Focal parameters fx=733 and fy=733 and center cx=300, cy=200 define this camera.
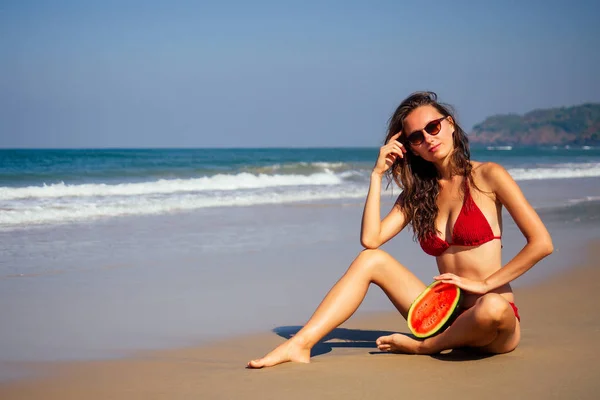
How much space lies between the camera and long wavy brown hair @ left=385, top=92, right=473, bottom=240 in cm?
437

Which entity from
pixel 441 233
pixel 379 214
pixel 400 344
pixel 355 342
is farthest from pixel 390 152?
pixel 355 342

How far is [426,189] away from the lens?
4484 mm

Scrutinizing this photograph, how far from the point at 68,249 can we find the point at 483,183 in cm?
624

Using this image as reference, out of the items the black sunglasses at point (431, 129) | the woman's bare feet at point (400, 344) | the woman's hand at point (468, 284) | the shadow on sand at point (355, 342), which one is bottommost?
the shadow on sand at point (355, 342)

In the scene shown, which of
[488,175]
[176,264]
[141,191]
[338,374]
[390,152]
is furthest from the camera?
[141,191]

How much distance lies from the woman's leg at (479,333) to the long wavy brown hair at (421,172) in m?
0.63

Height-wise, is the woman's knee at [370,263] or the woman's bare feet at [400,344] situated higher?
the woman's knee at [370,263]

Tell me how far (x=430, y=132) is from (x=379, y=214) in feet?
1.99

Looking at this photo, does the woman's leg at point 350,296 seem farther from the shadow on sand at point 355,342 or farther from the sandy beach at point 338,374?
the shadow on sand at point 355,342

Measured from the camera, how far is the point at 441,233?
4367 mm

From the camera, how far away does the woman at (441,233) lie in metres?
4.00

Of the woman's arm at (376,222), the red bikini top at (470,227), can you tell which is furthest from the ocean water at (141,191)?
the red bikini top at (470,227)

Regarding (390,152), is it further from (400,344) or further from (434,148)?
(400,344)

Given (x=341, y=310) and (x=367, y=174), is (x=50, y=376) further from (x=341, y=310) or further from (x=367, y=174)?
(x=367, y=174)
